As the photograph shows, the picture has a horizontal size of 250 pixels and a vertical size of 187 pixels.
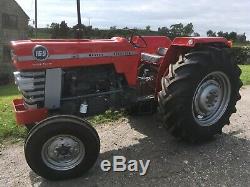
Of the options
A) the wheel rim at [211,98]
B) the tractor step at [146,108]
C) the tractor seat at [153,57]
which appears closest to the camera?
the wheel rim at [211,98]

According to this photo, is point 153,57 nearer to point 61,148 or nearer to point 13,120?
point 61,148

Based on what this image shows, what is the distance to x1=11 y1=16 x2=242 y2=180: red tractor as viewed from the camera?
14.4 ft

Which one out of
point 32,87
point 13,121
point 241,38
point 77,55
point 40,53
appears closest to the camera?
point 40,53

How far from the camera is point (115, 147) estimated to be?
214 inches

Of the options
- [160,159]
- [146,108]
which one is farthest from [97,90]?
[146,108]

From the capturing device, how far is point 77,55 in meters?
4.86

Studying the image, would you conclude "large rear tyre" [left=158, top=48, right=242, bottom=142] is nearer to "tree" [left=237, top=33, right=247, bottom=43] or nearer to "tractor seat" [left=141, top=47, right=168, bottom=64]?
"tractor seat" [left=141, top=47, right=168, bottom=64]

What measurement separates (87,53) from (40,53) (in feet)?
2.21

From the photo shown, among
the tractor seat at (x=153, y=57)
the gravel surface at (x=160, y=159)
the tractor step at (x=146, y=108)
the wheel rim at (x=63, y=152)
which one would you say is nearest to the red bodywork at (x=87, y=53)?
the tractor seat at (x=153, y=57)

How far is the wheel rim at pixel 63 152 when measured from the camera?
4.37 m

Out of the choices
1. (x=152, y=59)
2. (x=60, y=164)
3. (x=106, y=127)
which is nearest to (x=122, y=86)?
(x=152, y=59)

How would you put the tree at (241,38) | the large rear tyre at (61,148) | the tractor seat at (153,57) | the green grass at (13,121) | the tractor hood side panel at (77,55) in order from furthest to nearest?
the tree at (241,38), the green grass at (13,121), the tractor seat at (153,57), the tractor hood side panel at (77,55), the large rear tyre at (61,148)

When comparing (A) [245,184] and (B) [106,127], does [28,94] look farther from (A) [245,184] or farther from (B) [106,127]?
(A) [245,184]

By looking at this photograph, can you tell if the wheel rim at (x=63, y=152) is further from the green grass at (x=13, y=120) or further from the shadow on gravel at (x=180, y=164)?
the green grass at (x=13, y=120)
